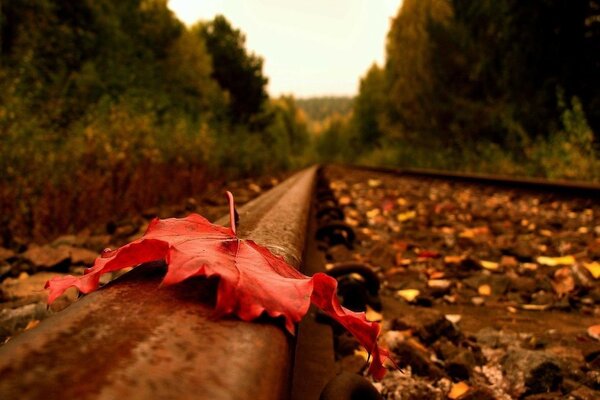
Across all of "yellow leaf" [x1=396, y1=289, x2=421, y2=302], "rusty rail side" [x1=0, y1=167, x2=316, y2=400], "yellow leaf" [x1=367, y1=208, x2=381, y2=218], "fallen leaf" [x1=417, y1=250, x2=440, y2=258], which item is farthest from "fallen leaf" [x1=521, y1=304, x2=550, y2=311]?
"yellow leaf" [x1=367, y1=208, x2=381, y2=218]

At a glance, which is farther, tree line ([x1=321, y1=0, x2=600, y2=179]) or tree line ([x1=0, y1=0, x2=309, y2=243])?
tree line ([x1=321, y1=0, x2=600, y2=179])

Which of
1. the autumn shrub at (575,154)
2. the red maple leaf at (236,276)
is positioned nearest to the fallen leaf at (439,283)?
the red maple leaf at (236,276)

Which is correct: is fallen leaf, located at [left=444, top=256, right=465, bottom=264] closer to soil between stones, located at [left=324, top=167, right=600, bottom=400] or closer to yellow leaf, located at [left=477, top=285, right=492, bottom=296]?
soil between stones, located at [left=324, top=167, right=600, bottom=400]

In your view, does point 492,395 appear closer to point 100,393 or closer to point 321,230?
point 100,393

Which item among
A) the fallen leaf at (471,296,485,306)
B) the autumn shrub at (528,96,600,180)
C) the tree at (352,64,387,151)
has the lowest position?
the fallen leaf at (471,296,485,306)

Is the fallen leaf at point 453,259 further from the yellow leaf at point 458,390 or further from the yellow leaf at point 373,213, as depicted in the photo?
the yellow leaf at point 373,213

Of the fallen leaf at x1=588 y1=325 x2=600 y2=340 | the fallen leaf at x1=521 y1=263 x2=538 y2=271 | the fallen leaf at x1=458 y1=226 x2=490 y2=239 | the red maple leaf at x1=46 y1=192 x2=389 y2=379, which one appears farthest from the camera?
the fallen leaf at x1=458 y1=226 x2=490 y2=239

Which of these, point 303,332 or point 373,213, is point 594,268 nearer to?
point 303,332
